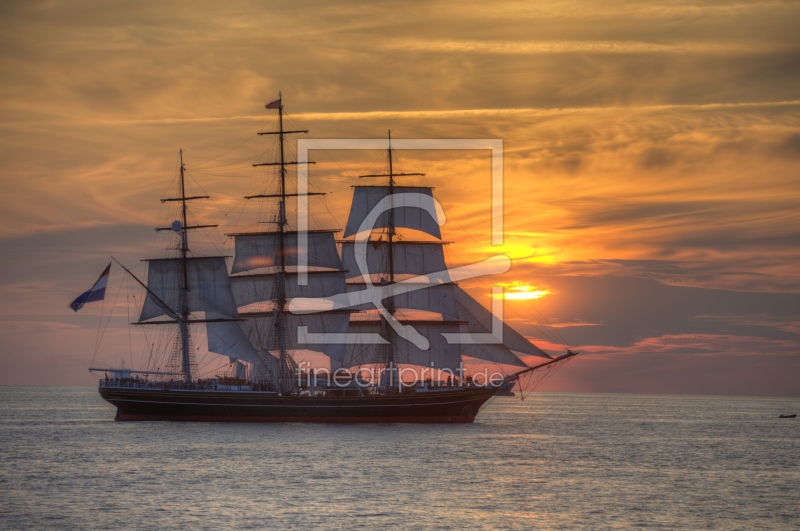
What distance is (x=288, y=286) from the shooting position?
101 m

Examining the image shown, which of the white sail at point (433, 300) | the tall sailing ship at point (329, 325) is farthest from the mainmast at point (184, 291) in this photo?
the white sail at point (433, 300)

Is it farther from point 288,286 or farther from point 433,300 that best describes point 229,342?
point 433,300

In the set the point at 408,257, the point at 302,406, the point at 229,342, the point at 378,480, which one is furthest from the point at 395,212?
the point at 378,480

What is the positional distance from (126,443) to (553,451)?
34021 millimetres

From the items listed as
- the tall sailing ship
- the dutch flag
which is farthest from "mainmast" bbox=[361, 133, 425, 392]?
the dutch flag

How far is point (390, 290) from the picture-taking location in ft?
317

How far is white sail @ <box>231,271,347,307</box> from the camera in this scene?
99125 millimetres

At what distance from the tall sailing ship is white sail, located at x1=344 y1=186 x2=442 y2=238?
0.39 ft

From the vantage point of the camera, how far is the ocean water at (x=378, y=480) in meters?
46.2

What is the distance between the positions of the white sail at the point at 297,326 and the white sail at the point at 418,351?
1.19 metres

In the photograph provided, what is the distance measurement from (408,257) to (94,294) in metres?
30.3

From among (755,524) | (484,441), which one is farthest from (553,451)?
(755,524)

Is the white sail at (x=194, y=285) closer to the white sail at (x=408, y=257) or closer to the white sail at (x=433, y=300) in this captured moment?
the white sail at (x=408, y=257)

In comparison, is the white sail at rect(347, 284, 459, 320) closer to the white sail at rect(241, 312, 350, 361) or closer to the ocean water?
the white sail at rect(241, 312, 350, 361)
